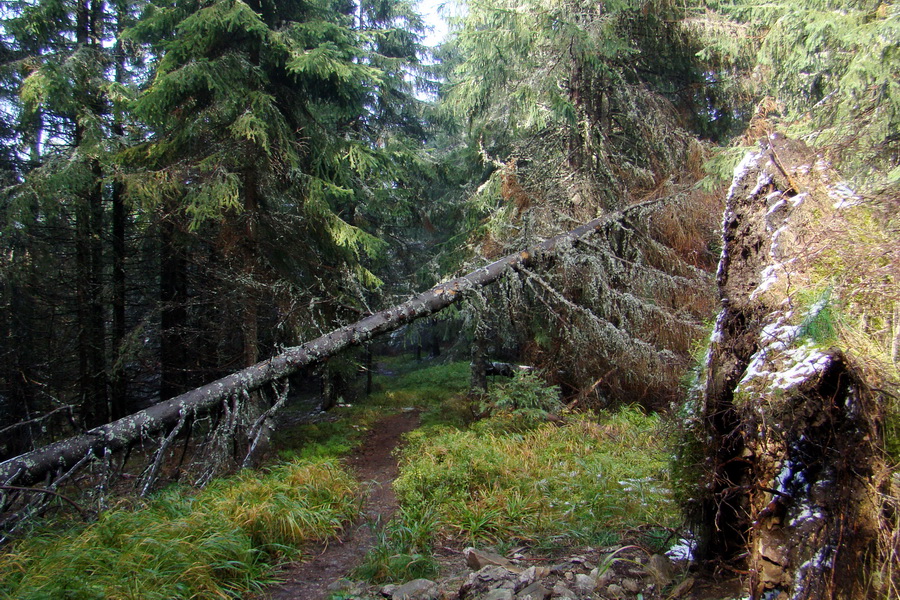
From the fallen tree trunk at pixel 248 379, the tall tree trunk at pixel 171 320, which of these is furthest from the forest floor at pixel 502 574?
the tall tree trunk at pixel 171 320

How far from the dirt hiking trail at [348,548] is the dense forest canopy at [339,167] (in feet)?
6.53

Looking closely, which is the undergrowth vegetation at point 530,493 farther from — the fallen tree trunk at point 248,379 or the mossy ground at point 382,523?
the fallen tree trunk at point 248,379

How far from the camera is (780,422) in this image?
234 cm

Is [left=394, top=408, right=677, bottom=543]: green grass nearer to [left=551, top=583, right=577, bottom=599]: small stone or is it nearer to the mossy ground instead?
the mossy ground

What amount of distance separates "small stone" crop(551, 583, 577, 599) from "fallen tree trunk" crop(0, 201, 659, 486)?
4.45 meters

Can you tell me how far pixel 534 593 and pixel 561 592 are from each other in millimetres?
175

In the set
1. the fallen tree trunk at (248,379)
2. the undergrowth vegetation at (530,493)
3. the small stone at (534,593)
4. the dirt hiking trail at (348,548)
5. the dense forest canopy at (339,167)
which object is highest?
the dense forest canopy at (339,167)

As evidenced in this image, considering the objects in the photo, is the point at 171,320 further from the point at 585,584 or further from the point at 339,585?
the point at 585,584

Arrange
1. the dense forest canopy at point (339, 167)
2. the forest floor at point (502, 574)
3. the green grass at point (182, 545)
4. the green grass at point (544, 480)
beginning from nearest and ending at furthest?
1. the forest floor at point (502, 574)
2. the green grass at point (182, 545)
3. the green grass at point (544, 480)
4. the dense forest canopy at point (339, 167)

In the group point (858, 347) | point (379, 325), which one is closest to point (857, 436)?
point (858, 347)

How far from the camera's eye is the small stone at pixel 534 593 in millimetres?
→ 3113

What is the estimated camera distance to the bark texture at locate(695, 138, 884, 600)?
2115 mm

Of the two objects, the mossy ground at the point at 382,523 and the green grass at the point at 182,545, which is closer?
the green grass at the point at 182,545

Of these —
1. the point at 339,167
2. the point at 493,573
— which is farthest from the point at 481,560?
the point at 339,167
